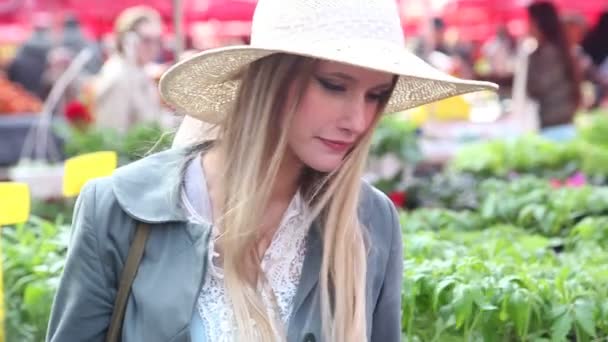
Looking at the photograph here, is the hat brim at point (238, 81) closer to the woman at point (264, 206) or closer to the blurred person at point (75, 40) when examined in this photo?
the woman at point (264, 206)

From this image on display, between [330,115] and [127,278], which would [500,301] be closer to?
[330,115]

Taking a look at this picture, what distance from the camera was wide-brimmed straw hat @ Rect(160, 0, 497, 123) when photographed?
6.93ft

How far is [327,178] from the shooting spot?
7.33ft

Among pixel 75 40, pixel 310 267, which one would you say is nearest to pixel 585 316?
pixel 310 267

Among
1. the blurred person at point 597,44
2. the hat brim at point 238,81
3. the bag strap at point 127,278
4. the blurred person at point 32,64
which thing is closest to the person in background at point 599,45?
the blurred person at point 597,44

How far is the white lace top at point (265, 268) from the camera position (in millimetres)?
2137

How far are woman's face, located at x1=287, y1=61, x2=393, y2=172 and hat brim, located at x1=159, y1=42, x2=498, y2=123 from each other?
0.06m

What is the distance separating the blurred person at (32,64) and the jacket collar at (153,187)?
11253 millimetres

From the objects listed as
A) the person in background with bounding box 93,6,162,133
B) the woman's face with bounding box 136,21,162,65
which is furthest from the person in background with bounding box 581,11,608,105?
the person in background with bounding box 93,6,162,133

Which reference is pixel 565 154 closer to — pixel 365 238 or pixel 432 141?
pixel 432 141

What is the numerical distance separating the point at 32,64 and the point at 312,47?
11606mm

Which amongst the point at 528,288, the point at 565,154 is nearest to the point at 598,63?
the point at 565,154

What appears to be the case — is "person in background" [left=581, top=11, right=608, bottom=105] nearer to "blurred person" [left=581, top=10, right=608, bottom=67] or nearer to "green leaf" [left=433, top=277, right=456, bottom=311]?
"blurred person" [left=581, top=10, right=608, bottom=67]

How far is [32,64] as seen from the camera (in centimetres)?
1326
